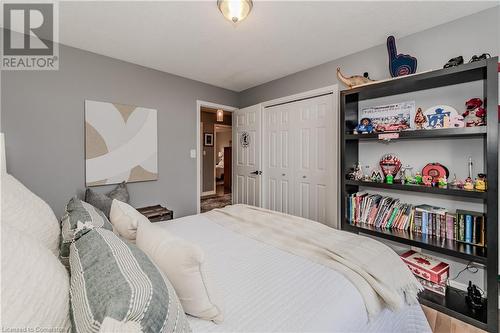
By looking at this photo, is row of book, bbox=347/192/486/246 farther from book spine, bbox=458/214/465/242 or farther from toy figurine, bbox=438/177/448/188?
toy figurine, bbox=438/177/448/188

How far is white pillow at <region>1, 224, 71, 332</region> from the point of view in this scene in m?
0.54

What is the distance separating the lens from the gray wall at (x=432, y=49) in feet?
6.32

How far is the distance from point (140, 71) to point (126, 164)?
125cm

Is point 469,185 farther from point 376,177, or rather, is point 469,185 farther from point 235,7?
point 235,7

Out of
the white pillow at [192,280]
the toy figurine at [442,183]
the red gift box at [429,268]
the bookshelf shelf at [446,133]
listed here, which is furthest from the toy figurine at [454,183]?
the white pillow at [192,280]

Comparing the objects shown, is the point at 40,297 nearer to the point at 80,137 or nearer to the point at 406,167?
the point at 80,137

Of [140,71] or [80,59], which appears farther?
[140,71]

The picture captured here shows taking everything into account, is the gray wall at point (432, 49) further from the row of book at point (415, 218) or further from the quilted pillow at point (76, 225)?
the quilted pillow at point (76, 225)

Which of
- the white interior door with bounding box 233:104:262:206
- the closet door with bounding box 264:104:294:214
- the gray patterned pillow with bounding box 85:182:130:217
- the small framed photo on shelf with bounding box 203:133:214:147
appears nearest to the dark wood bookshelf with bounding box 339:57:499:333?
the closet door with bounding box 264:104:294:214

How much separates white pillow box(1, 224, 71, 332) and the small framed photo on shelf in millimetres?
6170

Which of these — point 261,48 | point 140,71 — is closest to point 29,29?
point 140,71

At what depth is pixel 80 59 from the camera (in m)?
2.57

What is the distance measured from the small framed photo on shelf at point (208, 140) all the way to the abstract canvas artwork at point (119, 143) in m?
3.63

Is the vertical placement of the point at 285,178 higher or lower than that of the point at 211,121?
lower
